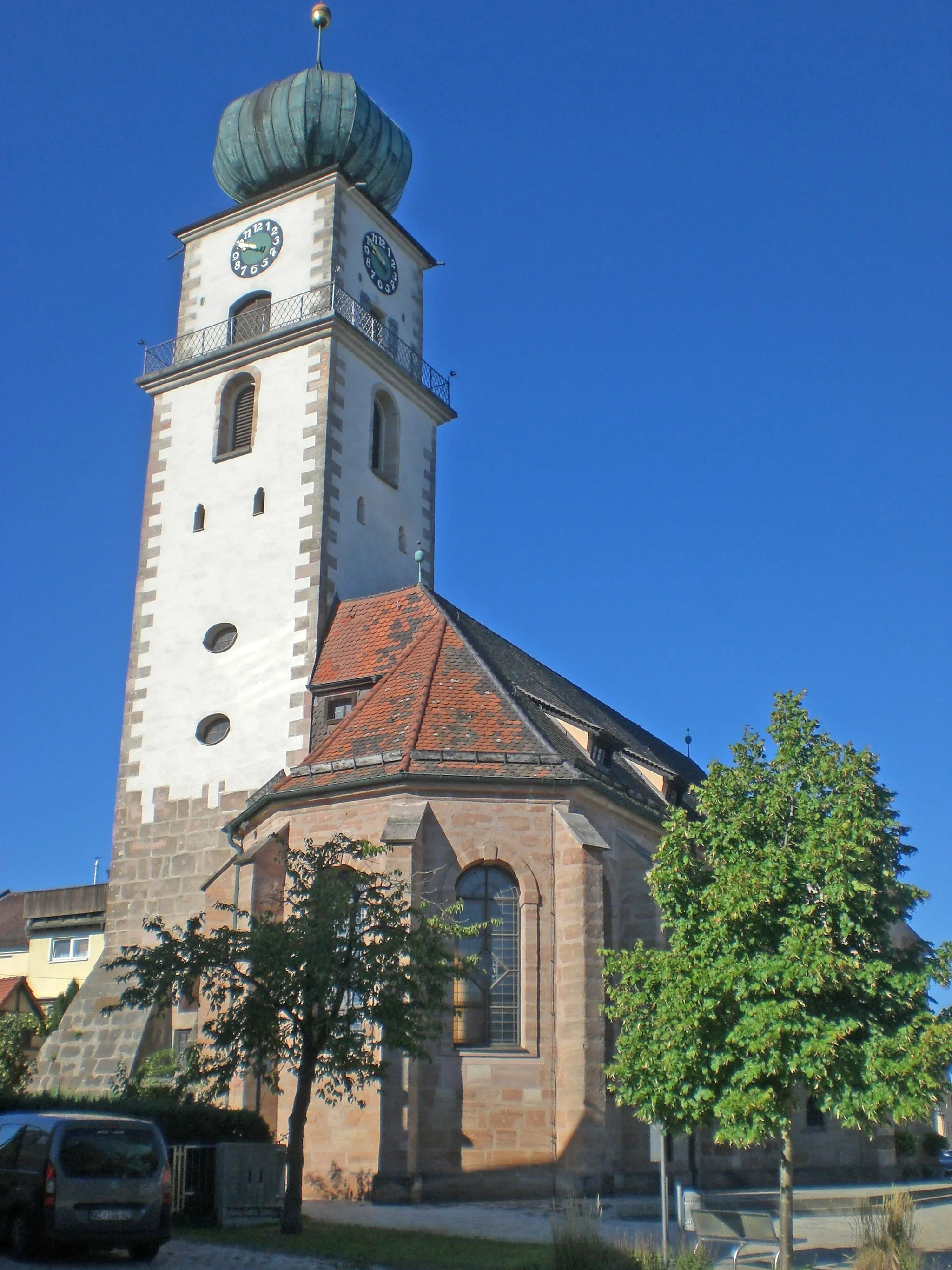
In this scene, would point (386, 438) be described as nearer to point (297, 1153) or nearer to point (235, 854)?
point (235, 854)

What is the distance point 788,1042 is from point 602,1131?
5422 millimetres

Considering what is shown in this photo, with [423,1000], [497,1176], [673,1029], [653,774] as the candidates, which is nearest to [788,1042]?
[673,1029]

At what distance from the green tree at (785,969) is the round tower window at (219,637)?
13632 mm

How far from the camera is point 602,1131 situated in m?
20.4

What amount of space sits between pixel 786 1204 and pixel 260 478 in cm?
1903

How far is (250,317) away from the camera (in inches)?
1273

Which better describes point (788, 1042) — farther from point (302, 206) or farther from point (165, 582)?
point (302, 206)

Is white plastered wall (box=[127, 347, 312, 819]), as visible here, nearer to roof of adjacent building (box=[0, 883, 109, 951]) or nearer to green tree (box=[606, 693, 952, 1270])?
roof of adjacent building (box=[0, 883, 109, 951])

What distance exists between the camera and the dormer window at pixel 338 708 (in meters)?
26.2

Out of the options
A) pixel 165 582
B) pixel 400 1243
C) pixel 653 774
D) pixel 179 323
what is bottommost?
pixel 400 1243

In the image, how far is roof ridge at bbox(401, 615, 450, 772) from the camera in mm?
22328

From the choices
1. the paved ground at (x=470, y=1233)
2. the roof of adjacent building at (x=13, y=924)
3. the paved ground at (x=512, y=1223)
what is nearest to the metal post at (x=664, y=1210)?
the paved ground at (x=470, y=1233)

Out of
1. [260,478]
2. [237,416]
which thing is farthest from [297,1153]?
[237,416]

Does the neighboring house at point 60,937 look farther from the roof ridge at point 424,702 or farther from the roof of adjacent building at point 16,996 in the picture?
the roof ridge at point 424,702
